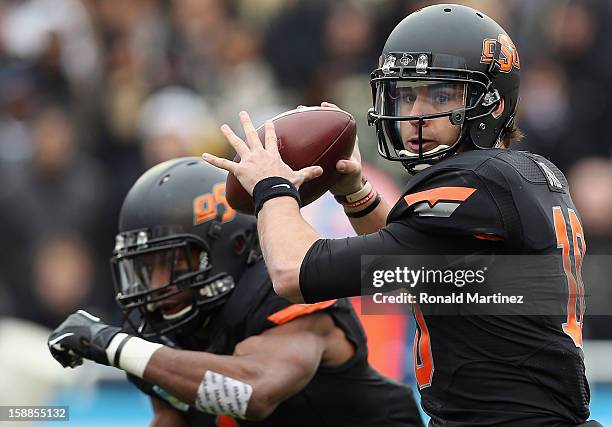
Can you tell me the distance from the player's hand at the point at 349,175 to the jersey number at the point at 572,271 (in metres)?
0.74

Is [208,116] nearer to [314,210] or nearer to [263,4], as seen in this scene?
[263,4]

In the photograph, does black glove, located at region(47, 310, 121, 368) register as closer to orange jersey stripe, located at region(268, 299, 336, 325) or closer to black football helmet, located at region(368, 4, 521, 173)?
orange jersey stripe, located at region(268, 299, 336, 325)

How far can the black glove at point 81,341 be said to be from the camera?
12.3ft

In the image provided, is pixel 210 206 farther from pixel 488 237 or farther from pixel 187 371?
pixel 488 237

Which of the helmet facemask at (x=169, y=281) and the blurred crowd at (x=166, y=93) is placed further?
the blurred crowd at (x=166, y=93)

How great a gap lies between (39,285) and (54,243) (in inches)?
11.8

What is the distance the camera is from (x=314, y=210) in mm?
6215

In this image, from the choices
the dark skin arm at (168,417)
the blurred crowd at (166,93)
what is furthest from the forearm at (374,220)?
the blurred crowd at (166,93)

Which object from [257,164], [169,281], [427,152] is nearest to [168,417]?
[169,281]

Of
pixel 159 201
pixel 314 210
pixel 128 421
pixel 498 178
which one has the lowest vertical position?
pixel 128 421

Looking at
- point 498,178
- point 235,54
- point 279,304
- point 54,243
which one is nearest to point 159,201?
point 279,304

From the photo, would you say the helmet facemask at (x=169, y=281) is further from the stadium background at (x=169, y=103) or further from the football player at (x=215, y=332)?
the stadium background at (x=169, y=103)

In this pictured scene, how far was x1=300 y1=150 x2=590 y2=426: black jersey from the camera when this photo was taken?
3096 mm

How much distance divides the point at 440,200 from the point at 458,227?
0.09 m
